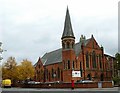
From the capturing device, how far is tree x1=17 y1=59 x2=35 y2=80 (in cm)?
8696

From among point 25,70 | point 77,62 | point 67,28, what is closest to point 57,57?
point 25,70

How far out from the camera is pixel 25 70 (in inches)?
3482

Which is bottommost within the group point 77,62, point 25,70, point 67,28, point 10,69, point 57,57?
point 25,70

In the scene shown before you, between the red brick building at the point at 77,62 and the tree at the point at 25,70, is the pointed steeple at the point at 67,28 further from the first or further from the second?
the tree at the point at 25,70

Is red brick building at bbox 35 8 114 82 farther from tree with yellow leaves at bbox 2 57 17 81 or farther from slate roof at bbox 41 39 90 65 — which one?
tree with yellow leaves at bbox 2 57 17 81

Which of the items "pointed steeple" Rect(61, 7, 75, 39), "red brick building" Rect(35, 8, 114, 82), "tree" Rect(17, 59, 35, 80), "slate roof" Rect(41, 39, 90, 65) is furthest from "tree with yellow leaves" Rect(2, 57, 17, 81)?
"pointed steeple" Rect(61, 7, 75, 39)

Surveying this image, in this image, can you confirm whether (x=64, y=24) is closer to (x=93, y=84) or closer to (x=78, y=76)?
(x=78, y=76)

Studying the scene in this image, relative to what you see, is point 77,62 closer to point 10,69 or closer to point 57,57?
point 57,57

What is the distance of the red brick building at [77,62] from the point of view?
79.1 metres

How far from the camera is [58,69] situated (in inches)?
3543

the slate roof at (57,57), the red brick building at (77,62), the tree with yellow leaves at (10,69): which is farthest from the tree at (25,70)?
the slate roof at (57,57)

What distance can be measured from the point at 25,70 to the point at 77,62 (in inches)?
→ 739

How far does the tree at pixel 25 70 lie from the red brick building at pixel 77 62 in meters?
9.15

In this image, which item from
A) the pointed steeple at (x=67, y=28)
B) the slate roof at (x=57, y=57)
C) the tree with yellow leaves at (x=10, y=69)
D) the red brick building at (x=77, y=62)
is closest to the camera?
the red brick building at (x=77, y=62)
